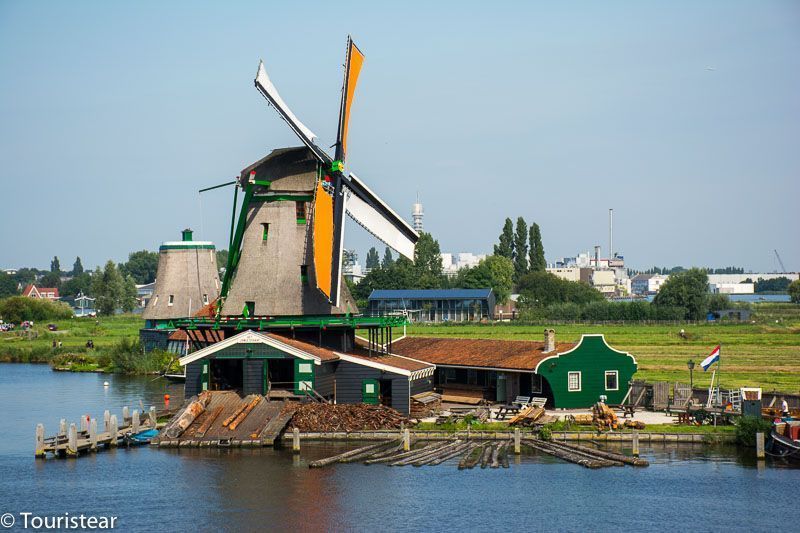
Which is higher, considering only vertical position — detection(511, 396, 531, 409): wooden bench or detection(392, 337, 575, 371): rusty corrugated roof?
detection(392, 337, 575, 371): rusty corrugated roof

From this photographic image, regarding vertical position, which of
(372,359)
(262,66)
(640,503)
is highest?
(262,66)

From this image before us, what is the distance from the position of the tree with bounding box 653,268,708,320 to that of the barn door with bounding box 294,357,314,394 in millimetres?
88202

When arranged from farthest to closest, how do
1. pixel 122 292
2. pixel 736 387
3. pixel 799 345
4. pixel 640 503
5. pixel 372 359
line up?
pixel 122 292, pixel 799 345, pixel 736 387, pixel 372 359, pixel 640 503

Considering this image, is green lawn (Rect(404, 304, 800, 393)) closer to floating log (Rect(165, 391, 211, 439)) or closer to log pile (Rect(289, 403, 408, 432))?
log pile (Rect(289, 403, 408, 432))

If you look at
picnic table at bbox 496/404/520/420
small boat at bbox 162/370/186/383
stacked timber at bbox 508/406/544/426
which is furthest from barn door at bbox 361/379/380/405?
small boat at bbox 162/370/186/383

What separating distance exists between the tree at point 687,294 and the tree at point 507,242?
42.4 m

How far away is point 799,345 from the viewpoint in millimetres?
83500

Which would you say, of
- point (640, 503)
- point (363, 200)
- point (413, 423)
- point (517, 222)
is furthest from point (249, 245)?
point (517, 222)

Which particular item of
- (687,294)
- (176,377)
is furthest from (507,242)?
(176,377)

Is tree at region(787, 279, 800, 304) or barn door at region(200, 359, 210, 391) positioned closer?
barn door at region(200, 359, 210, 391)

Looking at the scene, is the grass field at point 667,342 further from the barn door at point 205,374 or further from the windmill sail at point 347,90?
the barn door at point 205,374

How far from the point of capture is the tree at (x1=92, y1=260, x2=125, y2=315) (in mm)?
165375

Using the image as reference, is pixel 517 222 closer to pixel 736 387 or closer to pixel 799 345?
pixel 799 345

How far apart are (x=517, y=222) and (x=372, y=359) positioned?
127 metres
